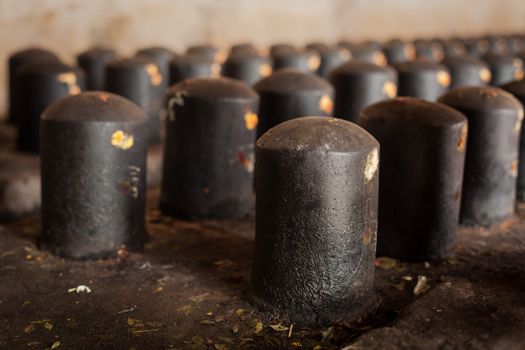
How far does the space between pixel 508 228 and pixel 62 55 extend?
5.00m

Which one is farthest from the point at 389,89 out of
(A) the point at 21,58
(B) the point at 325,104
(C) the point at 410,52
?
(C) the point at 410,52

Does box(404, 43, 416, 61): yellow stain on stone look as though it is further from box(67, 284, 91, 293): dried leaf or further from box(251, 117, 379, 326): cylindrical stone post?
box(67, 284, 91, 293): dried leaf

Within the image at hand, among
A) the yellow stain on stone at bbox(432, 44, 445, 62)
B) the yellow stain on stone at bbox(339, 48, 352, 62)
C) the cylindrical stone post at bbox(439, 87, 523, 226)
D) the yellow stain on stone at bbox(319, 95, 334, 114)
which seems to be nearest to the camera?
the cylindrical stone post at bbox(439, 87, 523, 226)

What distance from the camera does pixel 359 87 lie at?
4.86 m

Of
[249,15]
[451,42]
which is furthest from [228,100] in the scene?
[451,42]

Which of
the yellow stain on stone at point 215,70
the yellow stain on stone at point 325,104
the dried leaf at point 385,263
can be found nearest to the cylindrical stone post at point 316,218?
the dried leaf at point 385,263

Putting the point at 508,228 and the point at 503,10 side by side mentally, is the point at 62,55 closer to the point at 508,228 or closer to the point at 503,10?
the point at 508,228

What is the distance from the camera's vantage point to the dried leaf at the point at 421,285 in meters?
2.87

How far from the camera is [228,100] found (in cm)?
369

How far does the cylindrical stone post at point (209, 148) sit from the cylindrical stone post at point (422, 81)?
6.53 ft

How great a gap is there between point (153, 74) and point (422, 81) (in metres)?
2.09

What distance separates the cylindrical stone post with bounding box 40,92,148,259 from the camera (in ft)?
10.1

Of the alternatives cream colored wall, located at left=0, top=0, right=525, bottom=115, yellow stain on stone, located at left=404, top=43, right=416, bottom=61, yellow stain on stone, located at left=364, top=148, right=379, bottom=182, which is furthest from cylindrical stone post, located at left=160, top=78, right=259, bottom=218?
yellow stain on stone, located at left=404, top=43, right=416, bottom=61

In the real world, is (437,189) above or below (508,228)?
above
